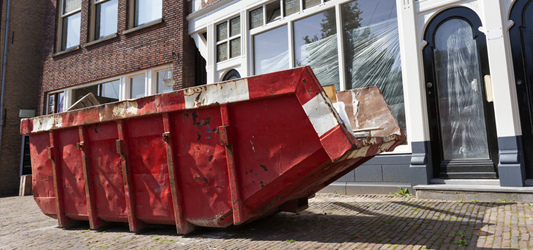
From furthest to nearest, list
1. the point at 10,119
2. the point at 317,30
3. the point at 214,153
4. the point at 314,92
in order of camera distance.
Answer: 1. the point at 10,119
2. the point at 317,30
3. the point at 214,153
4. the point at 314,92

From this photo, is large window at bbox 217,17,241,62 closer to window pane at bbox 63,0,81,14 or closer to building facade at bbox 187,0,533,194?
building facade at bbox 187,0,533,194

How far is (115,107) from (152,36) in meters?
7.67

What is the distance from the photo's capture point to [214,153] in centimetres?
323

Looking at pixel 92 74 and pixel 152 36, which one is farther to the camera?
pixel 92 74

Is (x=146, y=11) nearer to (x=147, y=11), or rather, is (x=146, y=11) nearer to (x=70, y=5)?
(x=147, y=11)

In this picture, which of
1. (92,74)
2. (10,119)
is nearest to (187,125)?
(92,74)

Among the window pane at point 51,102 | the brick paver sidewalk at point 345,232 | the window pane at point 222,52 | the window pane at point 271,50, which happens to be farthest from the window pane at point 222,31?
the window pane at point 51,102

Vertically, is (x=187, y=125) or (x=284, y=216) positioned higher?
(x=187, y=125)

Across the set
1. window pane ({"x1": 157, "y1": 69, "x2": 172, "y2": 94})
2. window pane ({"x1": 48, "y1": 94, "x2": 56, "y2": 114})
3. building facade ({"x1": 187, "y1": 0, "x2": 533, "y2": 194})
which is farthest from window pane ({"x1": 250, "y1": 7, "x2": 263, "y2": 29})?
window pane ({"x1": 48, "y1": 94, "x2": 56, "y2": 114})

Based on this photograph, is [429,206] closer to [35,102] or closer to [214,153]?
[214,153]

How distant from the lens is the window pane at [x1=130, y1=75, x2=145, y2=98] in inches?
437

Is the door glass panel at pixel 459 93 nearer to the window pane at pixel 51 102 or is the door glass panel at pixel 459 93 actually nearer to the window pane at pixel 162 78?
the window pane at pixel 162 78

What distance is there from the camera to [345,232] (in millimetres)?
3482

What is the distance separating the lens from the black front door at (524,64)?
5.25 m
